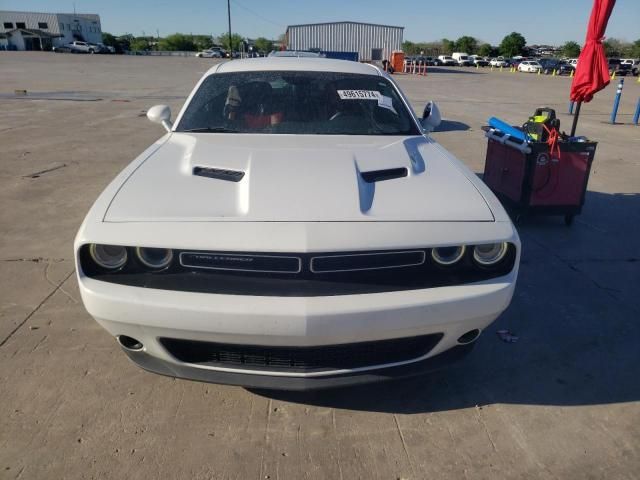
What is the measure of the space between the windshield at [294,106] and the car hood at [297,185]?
356mm

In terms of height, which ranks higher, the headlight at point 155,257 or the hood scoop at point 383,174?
the hood scoop at point 383,174

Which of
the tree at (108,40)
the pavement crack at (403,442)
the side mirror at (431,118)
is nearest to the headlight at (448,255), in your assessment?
the pavement crack at (403,442)

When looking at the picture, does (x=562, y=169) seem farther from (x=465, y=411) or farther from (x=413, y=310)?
(x=413, y=310)

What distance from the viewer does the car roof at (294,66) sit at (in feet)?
11.8

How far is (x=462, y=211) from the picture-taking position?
2104mm

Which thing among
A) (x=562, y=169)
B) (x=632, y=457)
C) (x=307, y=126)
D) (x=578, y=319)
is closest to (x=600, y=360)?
(x=578, y=319)

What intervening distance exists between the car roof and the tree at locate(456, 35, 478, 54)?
88.6m

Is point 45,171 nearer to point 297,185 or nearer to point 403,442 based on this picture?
point 297,185

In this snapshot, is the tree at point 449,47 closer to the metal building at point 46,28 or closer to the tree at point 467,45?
the tree at point 467,45

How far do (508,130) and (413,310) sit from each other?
411cm

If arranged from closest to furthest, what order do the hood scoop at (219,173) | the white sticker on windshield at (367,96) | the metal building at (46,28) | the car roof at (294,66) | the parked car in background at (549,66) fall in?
1. the hood scoop at (219,173)
2. the white sticker on windshield at (367,96)
3. the car roof at (294,66)
4. the parked car in background at (549,66)
5. the metal building at (46,28)

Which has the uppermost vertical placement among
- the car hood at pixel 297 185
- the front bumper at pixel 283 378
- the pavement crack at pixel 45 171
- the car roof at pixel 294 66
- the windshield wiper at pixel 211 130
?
the car roof at pixel 294 66

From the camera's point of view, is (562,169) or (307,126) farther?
(562,169)

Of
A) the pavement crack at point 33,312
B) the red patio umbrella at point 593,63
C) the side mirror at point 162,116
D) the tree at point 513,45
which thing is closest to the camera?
the pavement crack at point 33,312
